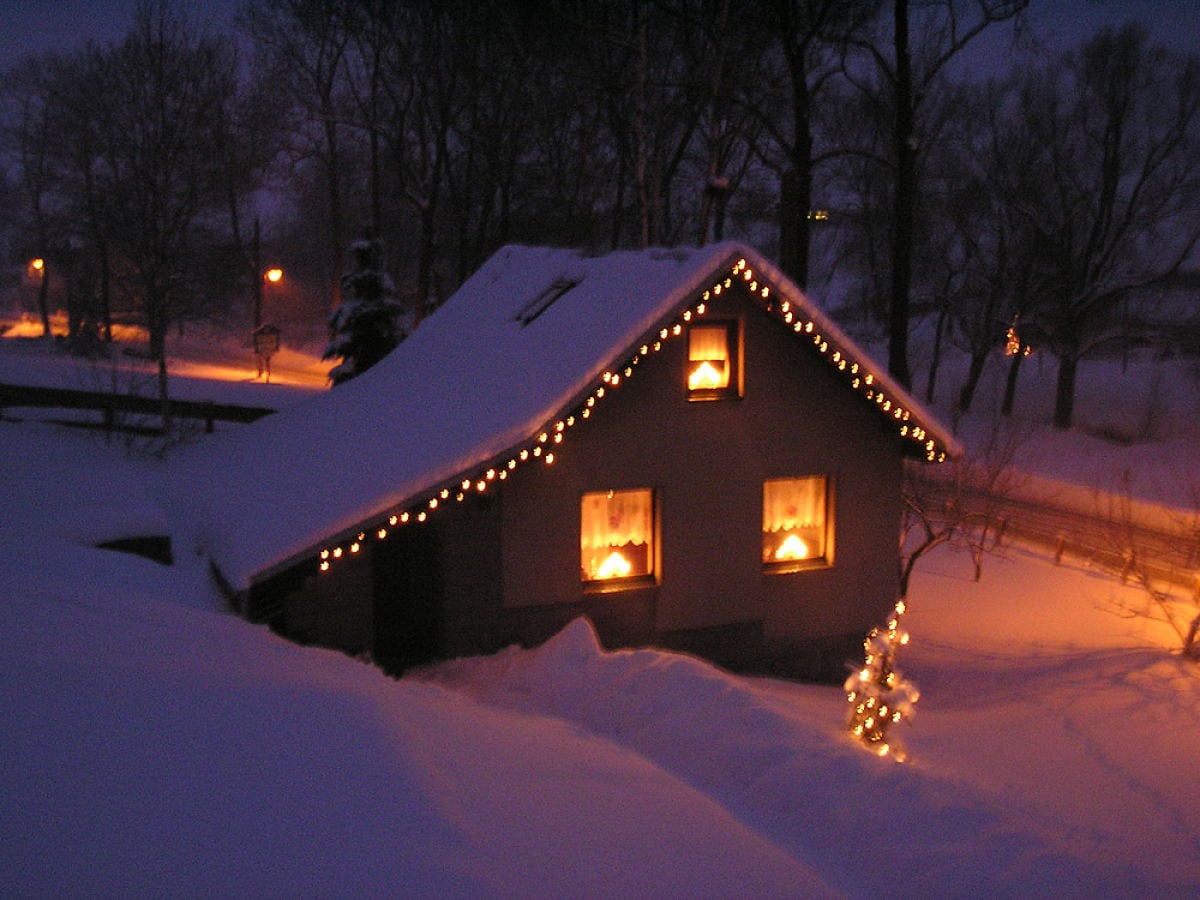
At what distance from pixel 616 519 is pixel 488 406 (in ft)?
7.29

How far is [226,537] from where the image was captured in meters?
12.7

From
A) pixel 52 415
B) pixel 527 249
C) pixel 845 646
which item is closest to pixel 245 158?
pixel 52 415

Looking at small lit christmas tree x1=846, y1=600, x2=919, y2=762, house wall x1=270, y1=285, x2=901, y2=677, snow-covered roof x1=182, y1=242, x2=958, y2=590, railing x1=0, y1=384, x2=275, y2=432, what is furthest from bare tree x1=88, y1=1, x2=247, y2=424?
small lit christmas tree x1=846, y1=600, x2=919, y2=762

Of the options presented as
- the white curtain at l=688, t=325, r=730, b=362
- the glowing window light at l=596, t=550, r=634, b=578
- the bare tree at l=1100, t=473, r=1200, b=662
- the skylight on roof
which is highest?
the skylight on roof

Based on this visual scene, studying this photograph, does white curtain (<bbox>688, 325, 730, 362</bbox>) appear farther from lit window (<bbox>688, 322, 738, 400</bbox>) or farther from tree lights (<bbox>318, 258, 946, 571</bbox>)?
tree lights (<bbox>318, 258, 946, 571</bbox>)

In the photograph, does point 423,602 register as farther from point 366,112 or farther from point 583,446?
point 366,112

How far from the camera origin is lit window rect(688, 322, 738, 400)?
13.6 meters

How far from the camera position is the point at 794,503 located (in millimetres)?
14508

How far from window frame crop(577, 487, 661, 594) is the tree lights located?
1042 mm

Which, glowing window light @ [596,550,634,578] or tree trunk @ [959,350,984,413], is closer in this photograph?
glowing window light @ [596,550,634,578]

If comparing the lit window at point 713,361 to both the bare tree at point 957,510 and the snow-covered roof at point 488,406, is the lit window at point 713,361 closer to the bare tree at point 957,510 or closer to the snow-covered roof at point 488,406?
the snow-covered roof at point 488,406

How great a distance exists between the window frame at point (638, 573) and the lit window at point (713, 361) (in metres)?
1.49

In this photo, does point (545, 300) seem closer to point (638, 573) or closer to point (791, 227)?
point (638, 573)

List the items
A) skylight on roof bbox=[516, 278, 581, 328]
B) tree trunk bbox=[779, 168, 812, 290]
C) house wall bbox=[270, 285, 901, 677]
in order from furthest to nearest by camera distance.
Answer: tree trunk bbox=[779, 168, 812, 290] < skylight on roof bbox=[516, 278, 581, 328] < house wall bbox=[270, 285, 901, 677]
